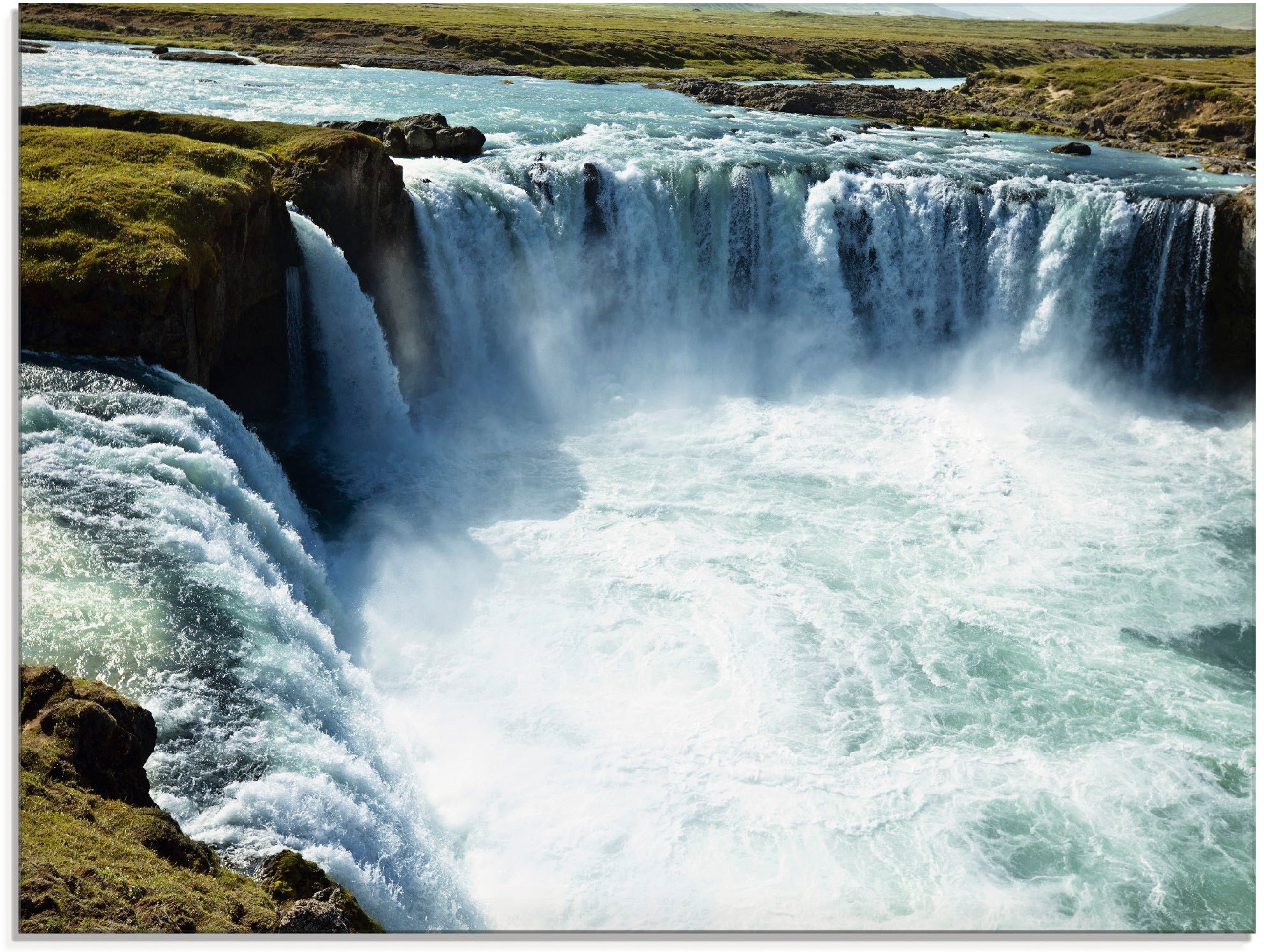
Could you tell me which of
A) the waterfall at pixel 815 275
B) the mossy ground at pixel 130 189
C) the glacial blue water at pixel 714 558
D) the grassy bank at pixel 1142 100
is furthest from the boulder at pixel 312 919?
the grassy bank at pixel 1142 100

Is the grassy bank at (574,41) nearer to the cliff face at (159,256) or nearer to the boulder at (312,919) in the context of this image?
the cliff face at (159,256)

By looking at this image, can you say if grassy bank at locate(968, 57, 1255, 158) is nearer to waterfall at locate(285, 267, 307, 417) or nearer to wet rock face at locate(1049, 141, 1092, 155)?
wet rock face at locate(1049, 141, 1092, 155)

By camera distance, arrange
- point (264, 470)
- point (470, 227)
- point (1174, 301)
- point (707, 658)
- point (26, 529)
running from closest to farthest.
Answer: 1. point (26, 529)
2. point (707, 658)
3. point (264, 470)
4. point (470, 227)
5. point (1174, 301)

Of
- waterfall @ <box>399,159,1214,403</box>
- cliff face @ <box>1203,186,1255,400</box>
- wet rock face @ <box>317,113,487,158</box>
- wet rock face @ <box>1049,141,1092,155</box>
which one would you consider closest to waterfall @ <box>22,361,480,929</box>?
waterfall @ <box>399,159,1214,403</box>

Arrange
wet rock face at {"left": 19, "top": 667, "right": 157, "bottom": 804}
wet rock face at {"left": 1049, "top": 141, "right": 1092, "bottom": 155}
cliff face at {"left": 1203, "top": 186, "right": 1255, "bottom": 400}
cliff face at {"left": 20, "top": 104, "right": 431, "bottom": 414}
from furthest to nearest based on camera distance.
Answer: wet rock face at {"left": 1049, "top": 141, "right": 1092, "bottom": 155} → cliff face at {"left": 1203, "top": 186, "right": 1255, "bottom": 400} → cliff face at {"left": 20, "top": 104, "right": 431, "bottom": 414} → wet rock face at {"left": 19, "top": 667, "right": 157, "bottom": 804}

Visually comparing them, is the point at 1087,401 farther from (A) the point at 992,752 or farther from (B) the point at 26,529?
(B) the point at 26,529

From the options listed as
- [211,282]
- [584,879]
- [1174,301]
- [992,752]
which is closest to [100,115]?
[211,282]
